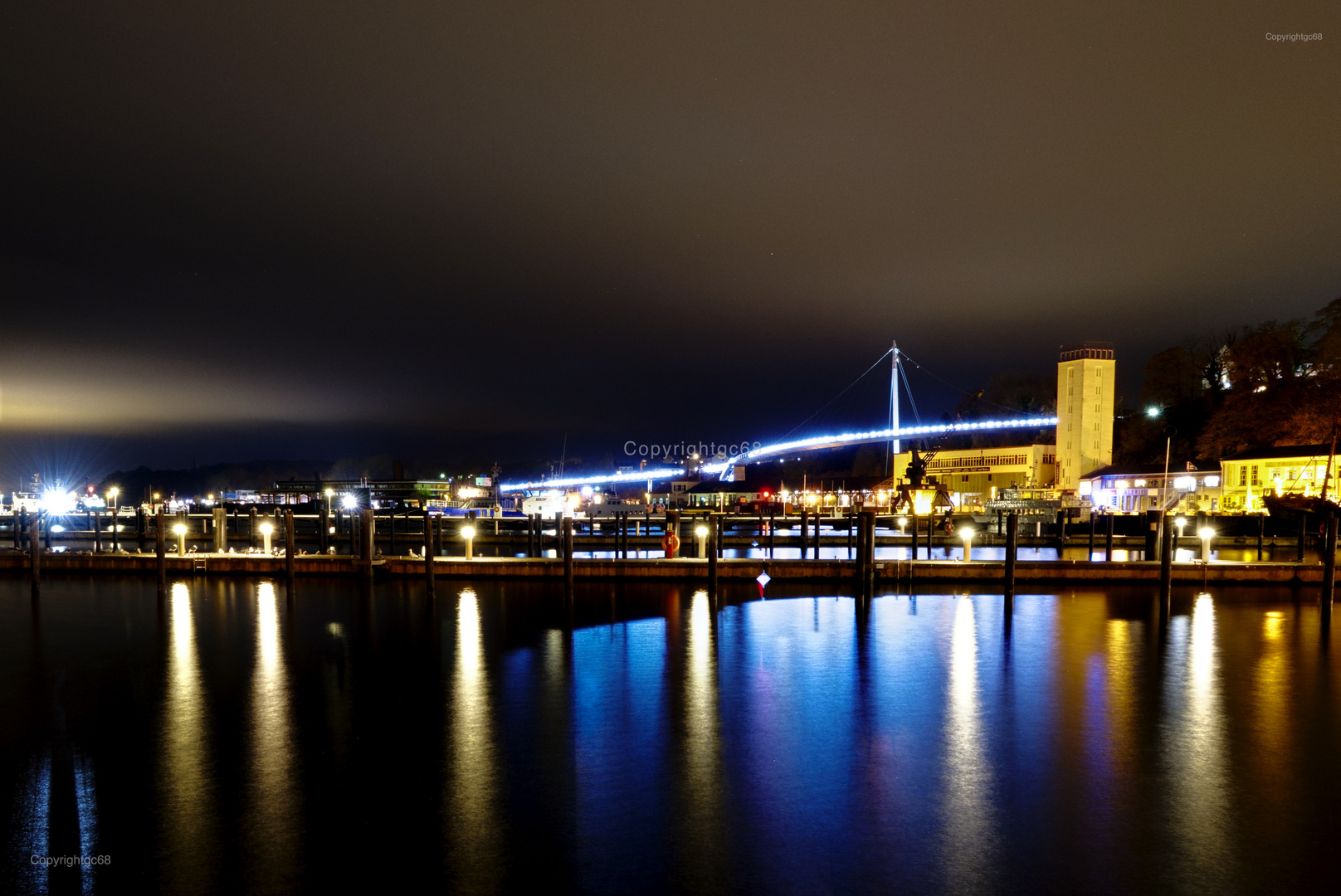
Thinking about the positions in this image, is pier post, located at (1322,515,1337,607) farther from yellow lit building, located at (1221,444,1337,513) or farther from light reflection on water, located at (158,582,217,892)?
yellow lit building, located at (1221,444,1337,513)

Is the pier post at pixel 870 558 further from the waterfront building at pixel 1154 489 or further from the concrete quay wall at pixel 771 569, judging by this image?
the waterfront building at pixel 1154 489

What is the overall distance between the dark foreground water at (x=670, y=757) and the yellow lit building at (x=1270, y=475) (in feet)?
83.0

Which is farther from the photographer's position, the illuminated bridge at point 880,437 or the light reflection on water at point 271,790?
the illuminated bridge at point 880,437

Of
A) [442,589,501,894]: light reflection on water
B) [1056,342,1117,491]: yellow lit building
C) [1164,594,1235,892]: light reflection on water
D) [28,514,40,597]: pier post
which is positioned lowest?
[1164,594,1235,892]: light reflection on water

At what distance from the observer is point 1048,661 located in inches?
477

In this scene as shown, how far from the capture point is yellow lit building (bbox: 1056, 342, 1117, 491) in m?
51.5

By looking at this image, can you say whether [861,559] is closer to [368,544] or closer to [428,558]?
[428,558]

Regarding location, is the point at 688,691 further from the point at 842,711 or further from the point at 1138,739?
the point at 1138,739

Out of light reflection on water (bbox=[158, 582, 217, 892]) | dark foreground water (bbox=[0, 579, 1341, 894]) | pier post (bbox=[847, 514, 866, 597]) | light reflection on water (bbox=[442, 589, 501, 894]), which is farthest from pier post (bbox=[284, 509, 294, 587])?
pier post (bbox=[847, 514, 866, 597])

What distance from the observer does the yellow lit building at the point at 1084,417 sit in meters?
51.5

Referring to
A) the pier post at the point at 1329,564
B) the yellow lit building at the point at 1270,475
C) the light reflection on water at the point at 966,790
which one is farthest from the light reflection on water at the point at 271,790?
the yellow lit building at the point at 1270,475

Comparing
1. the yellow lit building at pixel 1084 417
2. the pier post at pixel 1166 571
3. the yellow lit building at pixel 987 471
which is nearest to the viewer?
the pier post at pixel 1166 571

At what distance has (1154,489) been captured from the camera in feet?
140

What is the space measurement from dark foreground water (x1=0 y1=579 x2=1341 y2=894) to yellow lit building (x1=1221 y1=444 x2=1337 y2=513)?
2529cm
